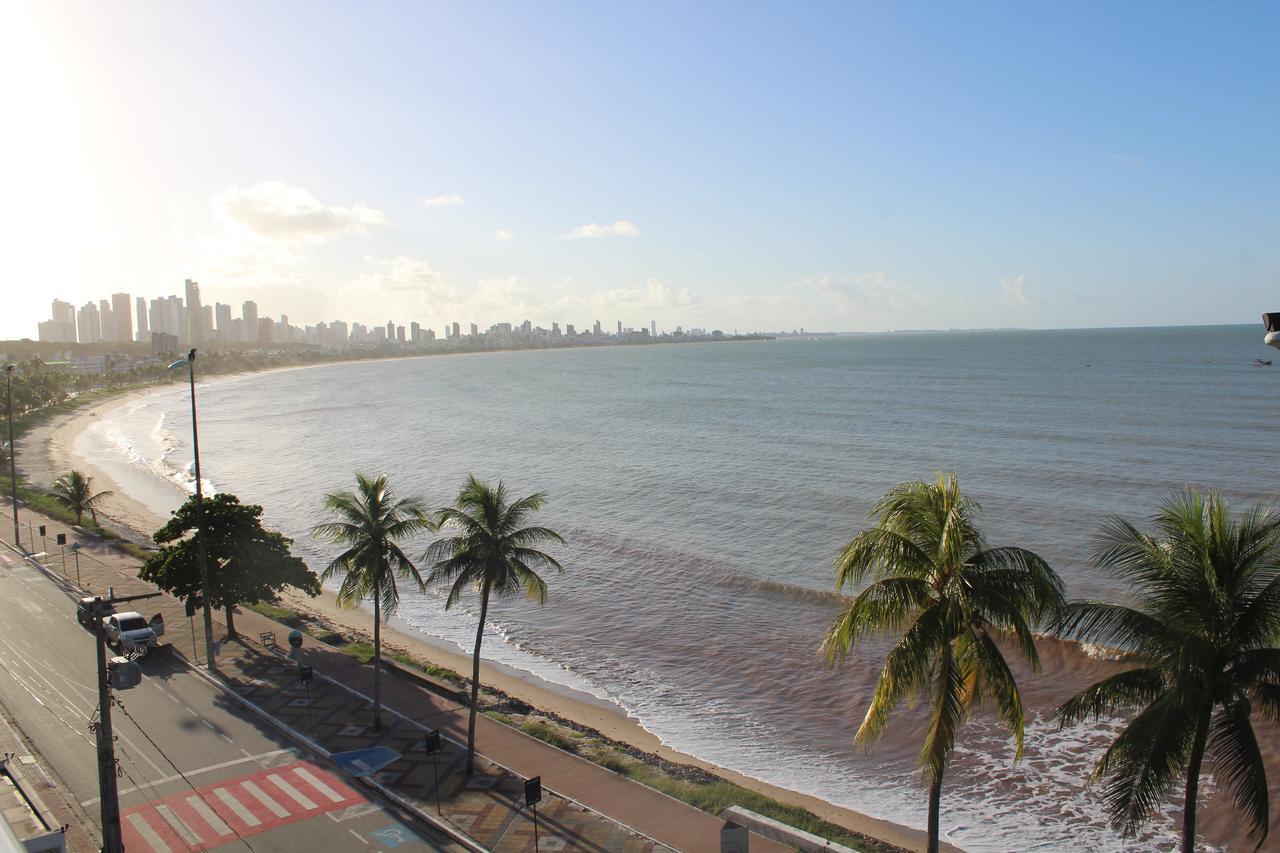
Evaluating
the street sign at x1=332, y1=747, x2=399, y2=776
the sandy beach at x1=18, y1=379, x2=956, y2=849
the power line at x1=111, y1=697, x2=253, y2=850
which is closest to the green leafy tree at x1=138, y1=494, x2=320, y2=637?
the sandy beach at x1=18, y1=379, x2=956, y2=849

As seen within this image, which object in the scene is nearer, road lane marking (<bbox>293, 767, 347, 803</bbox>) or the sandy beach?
road lane marking (<bbox>293, 767, 347, 803</bbox>)

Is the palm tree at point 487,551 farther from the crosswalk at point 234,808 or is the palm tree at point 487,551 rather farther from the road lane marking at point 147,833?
the road lane marking at point 147,833

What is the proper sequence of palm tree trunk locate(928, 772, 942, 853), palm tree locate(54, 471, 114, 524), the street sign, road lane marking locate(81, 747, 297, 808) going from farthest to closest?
palm tree locate(54, 471, 114, 524) → the street sign → road lane marking locate(81, 747, 297, 808) → palm tree trunk locate(928, 772, 942, 853)

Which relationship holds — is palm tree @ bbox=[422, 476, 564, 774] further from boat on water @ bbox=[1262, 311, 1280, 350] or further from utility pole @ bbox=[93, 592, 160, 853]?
boat on water @ bbox=[1262, 311, 1280, 350]

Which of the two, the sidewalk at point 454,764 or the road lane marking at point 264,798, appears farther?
the road lane marking at point 264,798

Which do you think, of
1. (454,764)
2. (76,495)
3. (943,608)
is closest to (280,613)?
(454,764)

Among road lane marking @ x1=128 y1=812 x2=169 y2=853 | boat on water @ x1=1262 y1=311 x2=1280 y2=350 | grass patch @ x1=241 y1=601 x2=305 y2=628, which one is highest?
boat on water @ x1=1262 y1=311 x2=1280 y2=350

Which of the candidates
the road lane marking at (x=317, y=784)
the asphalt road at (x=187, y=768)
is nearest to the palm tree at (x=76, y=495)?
the asphalt road at (x=187, y=768)

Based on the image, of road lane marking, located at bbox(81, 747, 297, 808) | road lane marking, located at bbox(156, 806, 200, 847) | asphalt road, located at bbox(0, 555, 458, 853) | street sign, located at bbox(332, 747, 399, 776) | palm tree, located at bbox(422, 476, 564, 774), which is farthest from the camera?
Result: palm tree, located at bbox(422, 476, 564, 774)
